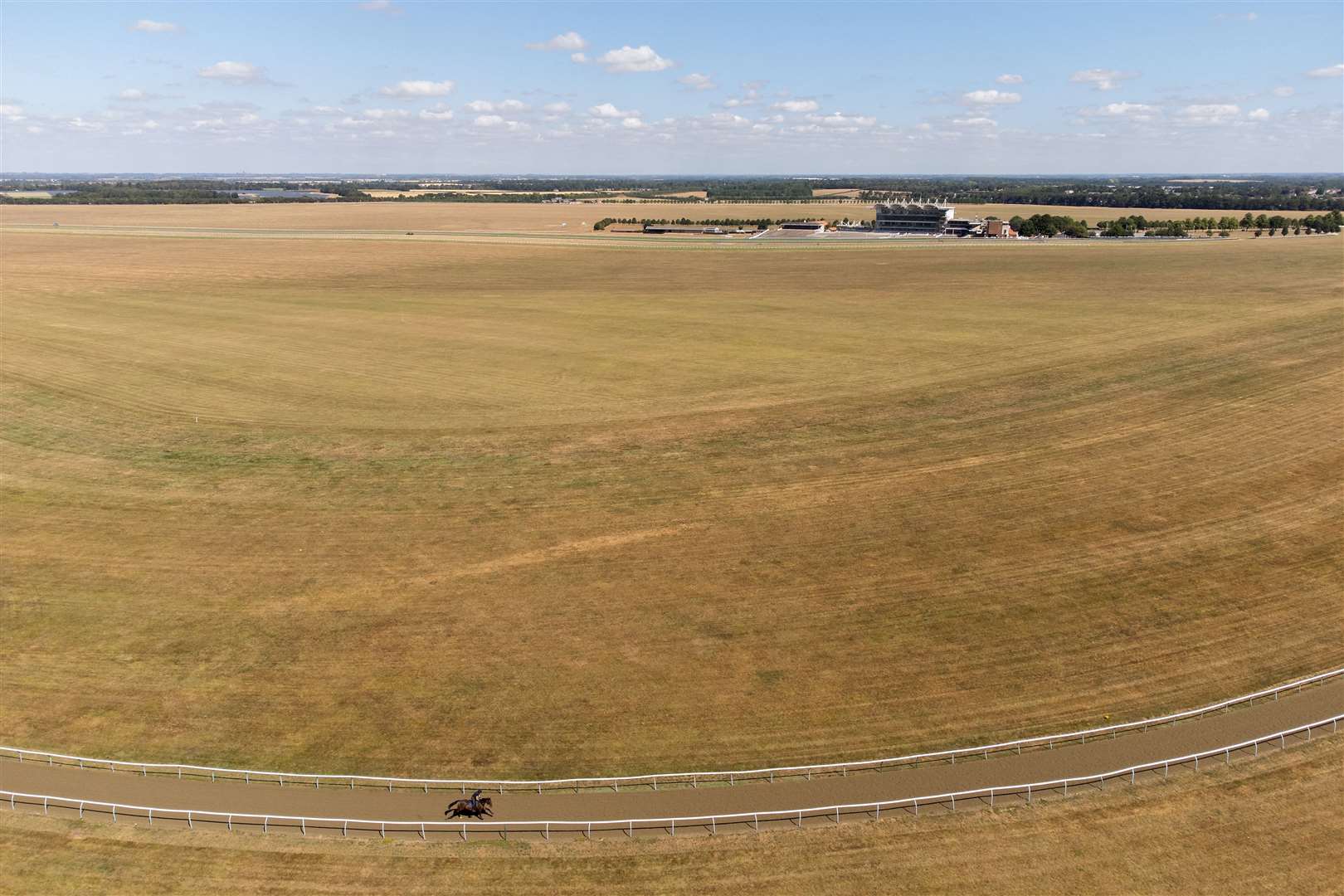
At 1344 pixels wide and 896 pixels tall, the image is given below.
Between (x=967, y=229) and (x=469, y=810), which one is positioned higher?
(x=967, y=229)

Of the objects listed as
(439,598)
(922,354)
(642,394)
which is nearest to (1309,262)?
(922,354)

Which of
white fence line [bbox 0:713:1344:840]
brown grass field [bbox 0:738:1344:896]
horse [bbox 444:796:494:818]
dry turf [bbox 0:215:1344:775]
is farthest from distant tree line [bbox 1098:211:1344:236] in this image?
horse [bbox 444:796:494:818]

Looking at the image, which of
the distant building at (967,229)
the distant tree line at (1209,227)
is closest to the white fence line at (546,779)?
the distant building at (967,229)

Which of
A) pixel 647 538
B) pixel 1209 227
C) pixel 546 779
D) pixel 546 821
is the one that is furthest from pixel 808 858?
pixel 1209 227

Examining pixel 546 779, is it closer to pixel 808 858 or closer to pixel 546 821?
pixel 546 821

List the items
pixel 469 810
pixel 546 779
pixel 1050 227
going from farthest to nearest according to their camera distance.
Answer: pixel 1050 227
pixel 546 779
pixel 469 810

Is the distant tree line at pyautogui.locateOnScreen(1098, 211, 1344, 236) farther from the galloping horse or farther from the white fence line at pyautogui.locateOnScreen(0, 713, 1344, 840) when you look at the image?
the galloping horse

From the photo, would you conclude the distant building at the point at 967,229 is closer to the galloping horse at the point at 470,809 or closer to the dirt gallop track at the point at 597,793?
the dirt gallop track at the point at 597,793
